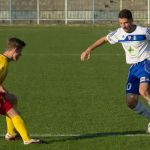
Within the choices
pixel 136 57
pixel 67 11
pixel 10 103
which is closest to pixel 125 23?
pixel 136 57

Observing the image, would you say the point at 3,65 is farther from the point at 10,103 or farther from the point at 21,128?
the point at 21,128

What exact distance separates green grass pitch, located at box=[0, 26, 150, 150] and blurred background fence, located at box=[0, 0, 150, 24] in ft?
84.5

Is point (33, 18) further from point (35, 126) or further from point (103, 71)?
point (35, 126)

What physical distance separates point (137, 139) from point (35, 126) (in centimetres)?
184

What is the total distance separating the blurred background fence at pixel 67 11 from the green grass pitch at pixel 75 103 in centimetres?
2577

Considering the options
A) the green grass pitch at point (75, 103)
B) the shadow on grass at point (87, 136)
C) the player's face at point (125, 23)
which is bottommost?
the shadow on grass at point (87, 136)

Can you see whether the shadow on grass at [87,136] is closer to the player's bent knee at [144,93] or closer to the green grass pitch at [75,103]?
the green grass pitch at [75,103]

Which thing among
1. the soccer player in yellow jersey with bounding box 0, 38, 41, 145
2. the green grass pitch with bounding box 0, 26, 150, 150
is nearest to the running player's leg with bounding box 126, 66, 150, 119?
the green grass pitch with bounding box 0, 26, 150, 150

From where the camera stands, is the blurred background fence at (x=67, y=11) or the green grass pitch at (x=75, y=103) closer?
the green grass pitch at (x=75, y=103)

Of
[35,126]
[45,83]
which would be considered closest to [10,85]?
[45,83]

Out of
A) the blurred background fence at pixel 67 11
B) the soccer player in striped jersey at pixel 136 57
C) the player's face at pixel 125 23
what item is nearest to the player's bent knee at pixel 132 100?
the soccer player in striped jersey at pixel 136 57

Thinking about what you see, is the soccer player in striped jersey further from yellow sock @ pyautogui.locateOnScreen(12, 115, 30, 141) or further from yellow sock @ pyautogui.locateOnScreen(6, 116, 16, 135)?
yellow sock @ pyautogui.locateOnScreen(12, 115, 30, 141)

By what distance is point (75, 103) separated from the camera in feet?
40.4

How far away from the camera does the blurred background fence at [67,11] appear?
4956 centimetres
